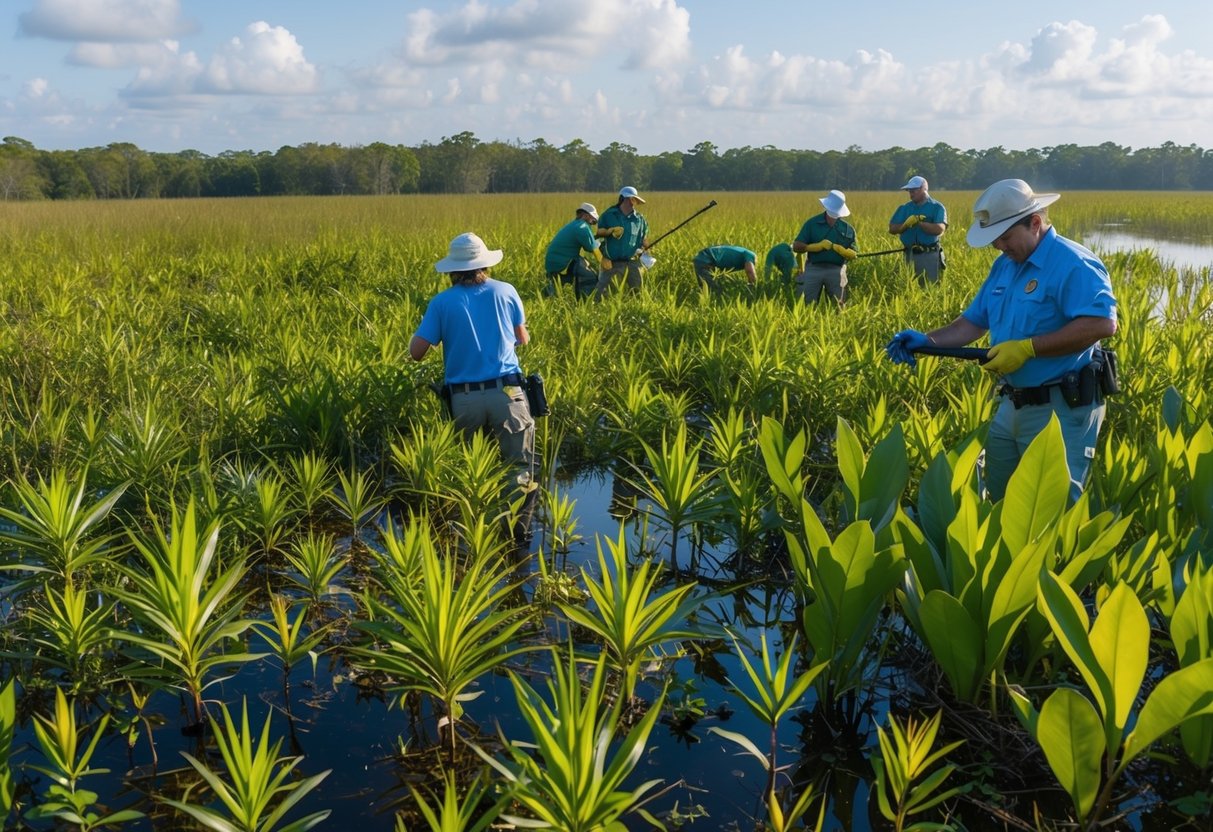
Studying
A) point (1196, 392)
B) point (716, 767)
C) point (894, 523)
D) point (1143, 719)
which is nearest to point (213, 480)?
point (716, 767)

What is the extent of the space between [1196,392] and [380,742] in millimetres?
4446

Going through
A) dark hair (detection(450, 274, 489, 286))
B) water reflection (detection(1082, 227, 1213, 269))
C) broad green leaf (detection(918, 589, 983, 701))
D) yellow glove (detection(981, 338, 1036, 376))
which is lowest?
broad green leaf (detection(918, 589, 983, 701))

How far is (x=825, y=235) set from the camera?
8430mm

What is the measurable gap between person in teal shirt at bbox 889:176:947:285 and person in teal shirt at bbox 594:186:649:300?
2820 millimetres

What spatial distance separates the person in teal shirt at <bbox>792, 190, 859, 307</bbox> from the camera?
27.5ft

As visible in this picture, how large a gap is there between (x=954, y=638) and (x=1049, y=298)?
162 centimetres

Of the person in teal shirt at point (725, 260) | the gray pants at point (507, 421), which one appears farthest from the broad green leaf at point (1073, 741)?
the person in teal shirt at point (725, 260)

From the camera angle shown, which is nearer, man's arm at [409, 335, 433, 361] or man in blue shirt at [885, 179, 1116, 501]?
man in blue shirt at [885, 179, 1116, 501]

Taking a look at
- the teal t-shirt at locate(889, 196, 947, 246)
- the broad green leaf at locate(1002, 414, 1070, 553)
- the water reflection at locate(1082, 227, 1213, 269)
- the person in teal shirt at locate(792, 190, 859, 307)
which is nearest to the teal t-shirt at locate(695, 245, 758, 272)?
the person in teal shirt at locate(792, 190, 859, 307)

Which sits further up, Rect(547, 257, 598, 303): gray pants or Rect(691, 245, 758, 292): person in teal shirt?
Rect(691, 245, 758, 292): person in teal shirt

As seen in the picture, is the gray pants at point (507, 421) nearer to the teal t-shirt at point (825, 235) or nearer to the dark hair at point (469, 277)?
the dark hair at point (469, 277)

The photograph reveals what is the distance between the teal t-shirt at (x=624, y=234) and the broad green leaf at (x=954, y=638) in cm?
727

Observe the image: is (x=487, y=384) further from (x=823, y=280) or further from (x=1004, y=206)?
(x=823, y=280)

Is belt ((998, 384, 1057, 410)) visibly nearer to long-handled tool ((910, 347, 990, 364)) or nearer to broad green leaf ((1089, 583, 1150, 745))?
long-handled tool ((910, 347, 990, 364))
